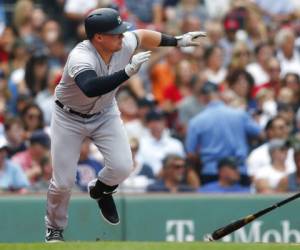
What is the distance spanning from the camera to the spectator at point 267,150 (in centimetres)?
1302

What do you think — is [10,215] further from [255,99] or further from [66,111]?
[255,99]

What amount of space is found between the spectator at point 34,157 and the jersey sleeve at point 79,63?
3.81 meters

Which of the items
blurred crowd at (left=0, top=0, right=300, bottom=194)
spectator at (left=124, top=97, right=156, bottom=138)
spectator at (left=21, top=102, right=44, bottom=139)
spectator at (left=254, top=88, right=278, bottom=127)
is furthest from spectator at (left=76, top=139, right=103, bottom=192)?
spectator at (left=254, top=88, right=278, bottom=127)

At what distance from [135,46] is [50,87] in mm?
5277

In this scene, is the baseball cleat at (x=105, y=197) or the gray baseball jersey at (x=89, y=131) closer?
the gray baseball jersey at (x=89, y=131)

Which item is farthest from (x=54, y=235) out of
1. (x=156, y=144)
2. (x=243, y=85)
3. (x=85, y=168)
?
(x=243, y=85)

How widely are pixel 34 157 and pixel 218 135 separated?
6.68 ft

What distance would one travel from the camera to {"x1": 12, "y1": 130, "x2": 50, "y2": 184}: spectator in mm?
12883

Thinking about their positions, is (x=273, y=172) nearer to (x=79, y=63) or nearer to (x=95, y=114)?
(x=95, y=114)

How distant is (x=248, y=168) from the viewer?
42.8ft

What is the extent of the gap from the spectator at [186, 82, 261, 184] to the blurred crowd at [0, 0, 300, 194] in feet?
0.04

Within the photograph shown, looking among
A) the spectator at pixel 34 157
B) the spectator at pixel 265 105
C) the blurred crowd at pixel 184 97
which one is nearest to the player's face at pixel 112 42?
the blurred crowd at pixel 184 97

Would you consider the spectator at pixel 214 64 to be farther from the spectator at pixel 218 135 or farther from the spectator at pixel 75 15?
the spectator at pixel 218 135

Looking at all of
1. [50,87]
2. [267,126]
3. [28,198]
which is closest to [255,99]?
[267,126]
